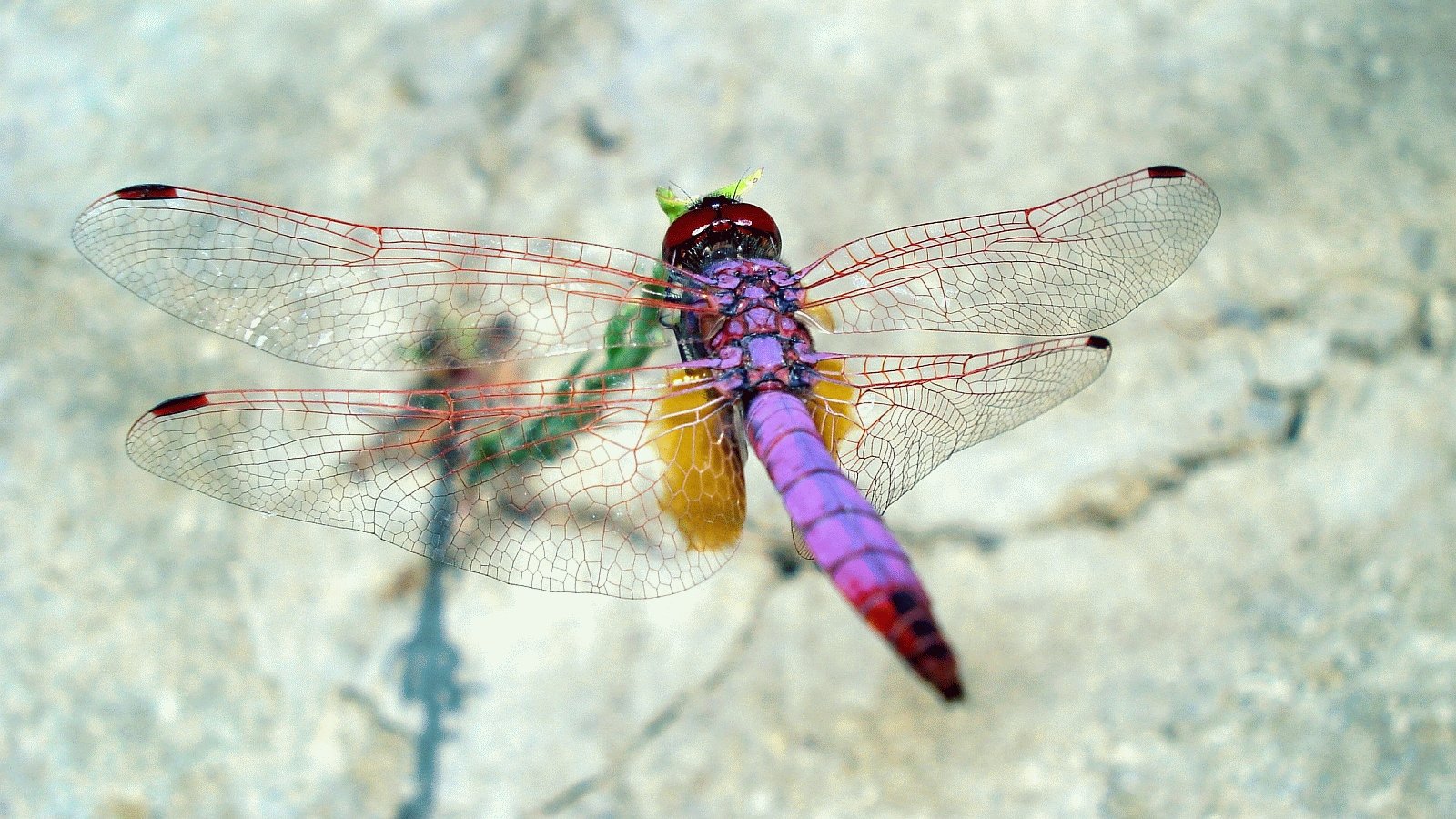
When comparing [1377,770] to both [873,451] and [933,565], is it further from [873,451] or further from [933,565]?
[873,451]

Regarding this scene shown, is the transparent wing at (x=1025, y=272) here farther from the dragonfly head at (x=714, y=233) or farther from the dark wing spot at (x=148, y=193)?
the dark wing spot at (x=148, y=193)

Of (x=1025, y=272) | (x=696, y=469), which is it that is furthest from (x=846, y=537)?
(x=1025, y=272)

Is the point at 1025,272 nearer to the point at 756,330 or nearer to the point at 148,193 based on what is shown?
the point at 756,330

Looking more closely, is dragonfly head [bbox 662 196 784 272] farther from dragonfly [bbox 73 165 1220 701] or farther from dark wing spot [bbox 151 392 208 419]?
dark wing spot [bbox 151 392 208 419]

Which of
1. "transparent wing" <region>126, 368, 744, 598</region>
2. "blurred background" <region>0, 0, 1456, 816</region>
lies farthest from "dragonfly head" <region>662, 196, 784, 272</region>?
"blurred background" <region>0, 0, 1456, 816</region>

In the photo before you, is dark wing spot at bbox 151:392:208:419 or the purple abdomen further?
dark wing spot at bbox 151:392:208:419

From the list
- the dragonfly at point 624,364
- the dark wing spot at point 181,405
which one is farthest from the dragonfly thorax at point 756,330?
the dark wing spot at point 181,405
